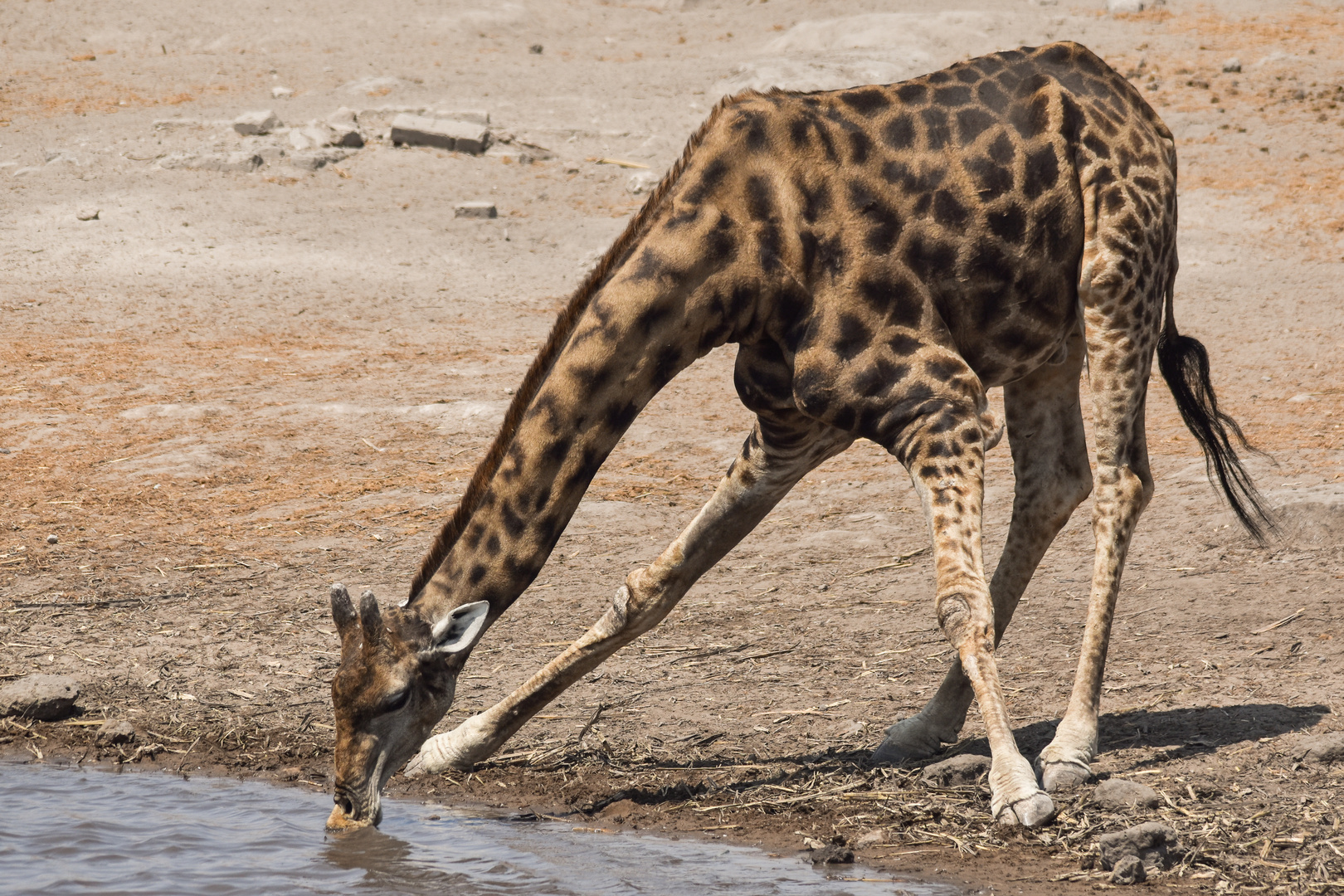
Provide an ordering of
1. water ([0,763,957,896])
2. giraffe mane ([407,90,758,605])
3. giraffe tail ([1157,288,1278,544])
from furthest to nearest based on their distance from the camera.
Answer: giraffe tail ([1157,288,1278,544]), giraffe mane ([407,90,758,605]), water ([0,763,957,896])

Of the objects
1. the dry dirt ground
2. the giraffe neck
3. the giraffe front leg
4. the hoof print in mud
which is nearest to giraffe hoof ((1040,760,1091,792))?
the dry dirt ground

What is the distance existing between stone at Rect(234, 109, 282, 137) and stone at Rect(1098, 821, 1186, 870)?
1590 centimetres

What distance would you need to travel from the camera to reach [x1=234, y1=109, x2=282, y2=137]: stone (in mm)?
17797

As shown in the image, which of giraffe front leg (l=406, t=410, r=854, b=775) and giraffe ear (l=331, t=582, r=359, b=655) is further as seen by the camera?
giraffe front leg (l=406, t=410, r=854, b=775)

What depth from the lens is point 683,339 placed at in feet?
16.3

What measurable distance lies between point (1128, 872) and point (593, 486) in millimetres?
5586

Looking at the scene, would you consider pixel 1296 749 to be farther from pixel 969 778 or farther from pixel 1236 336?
pixel 1236 336

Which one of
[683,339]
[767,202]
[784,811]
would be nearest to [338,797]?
[784,811]

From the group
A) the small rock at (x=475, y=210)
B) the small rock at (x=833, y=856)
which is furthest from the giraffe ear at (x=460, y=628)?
the small rock at (x=475, y=210)

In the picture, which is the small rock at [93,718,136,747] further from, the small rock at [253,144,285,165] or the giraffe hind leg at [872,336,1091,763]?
the small rock at [253,144,285,165]

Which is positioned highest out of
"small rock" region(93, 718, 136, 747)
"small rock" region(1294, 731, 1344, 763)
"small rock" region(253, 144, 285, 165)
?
"small rock" region(253, 144, 285, 165)

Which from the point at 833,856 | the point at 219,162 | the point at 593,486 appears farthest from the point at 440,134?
the point at 833,856

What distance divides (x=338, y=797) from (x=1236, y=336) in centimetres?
962

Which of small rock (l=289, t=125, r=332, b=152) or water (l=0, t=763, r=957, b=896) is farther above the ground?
small rock (l=289, t=125, r=332, b=152)
